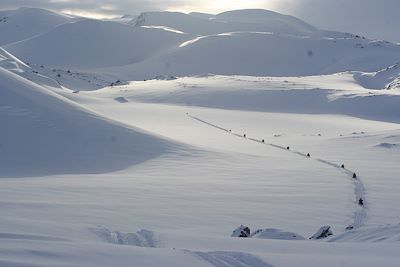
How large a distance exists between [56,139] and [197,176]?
17.1ft

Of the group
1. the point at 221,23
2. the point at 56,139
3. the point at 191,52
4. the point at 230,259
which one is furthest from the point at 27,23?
the point at 230,259

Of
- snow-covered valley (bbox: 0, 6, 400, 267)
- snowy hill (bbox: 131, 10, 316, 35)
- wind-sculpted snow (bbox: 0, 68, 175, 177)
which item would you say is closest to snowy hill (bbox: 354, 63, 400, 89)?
snow-covered valley (bbox: 0, 6, 400, 267)

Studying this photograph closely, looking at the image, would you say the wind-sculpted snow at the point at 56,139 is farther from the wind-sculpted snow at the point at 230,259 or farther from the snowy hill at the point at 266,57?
the snowy hill at the point at 266,57

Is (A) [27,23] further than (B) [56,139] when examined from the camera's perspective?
Yes

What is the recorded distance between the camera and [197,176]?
15.1 m

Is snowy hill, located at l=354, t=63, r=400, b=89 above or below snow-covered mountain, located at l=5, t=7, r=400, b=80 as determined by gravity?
below

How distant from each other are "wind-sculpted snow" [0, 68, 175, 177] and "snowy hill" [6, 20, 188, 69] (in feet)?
281

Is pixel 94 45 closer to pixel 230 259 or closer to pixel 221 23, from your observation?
pixel 221 23

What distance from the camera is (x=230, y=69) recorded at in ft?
325

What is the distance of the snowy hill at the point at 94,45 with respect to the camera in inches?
4323

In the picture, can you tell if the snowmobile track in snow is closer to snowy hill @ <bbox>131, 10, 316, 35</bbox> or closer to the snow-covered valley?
the snow-covered valley

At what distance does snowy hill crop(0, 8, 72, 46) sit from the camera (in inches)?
6102

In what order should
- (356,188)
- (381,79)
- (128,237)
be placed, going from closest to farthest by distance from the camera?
(128,237) → (356,188) → (381,79)

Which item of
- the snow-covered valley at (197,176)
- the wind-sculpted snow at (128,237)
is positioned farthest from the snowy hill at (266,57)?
the wind-sculpted snow at (128,237)
